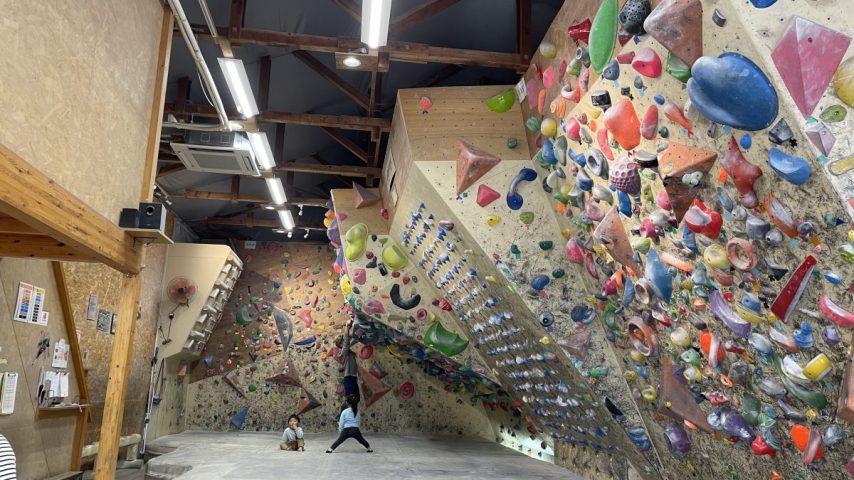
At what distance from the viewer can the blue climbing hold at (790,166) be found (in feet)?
6.31

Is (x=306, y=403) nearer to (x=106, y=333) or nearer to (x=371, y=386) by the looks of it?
(x=371, y=386)

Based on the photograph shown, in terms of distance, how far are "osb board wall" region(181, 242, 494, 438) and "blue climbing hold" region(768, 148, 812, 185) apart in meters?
8.91

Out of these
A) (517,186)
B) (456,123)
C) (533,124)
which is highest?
(456,123)

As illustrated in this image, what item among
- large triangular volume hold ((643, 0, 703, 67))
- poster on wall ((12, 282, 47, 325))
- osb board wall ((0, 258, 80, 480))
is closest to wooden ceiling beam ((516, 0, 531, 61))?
large triangular volume hold ((643, 0, 703, 67))

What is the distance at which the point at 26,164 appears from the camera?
2.60 meters

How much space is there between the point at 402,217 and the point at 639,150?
3.36 meters

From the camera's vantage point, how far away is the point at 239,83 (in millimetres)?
4629

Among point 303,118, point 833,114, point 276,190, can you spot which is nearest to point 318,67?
point 303,118

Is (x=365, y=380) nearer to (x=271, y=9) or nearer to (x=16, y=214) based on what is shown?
(x=271, y=9)

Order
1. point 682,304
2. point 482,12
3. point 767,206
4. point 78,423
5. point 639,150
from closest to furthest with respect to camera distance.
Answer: point 767,206, point 639,150, point 682,304, point 482,12, point 78,423

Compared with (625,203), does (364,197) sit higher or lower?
higher

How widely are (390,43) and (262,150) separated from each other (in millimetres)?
2278

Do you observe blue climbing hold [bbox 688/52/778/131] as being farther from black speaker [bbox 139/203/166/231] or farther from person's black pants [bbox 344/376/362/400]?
person's black pants [bbox 344/376/362/400]

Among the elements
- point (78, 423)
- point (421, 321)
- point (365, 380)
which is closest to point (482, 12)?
point (421, 321)
